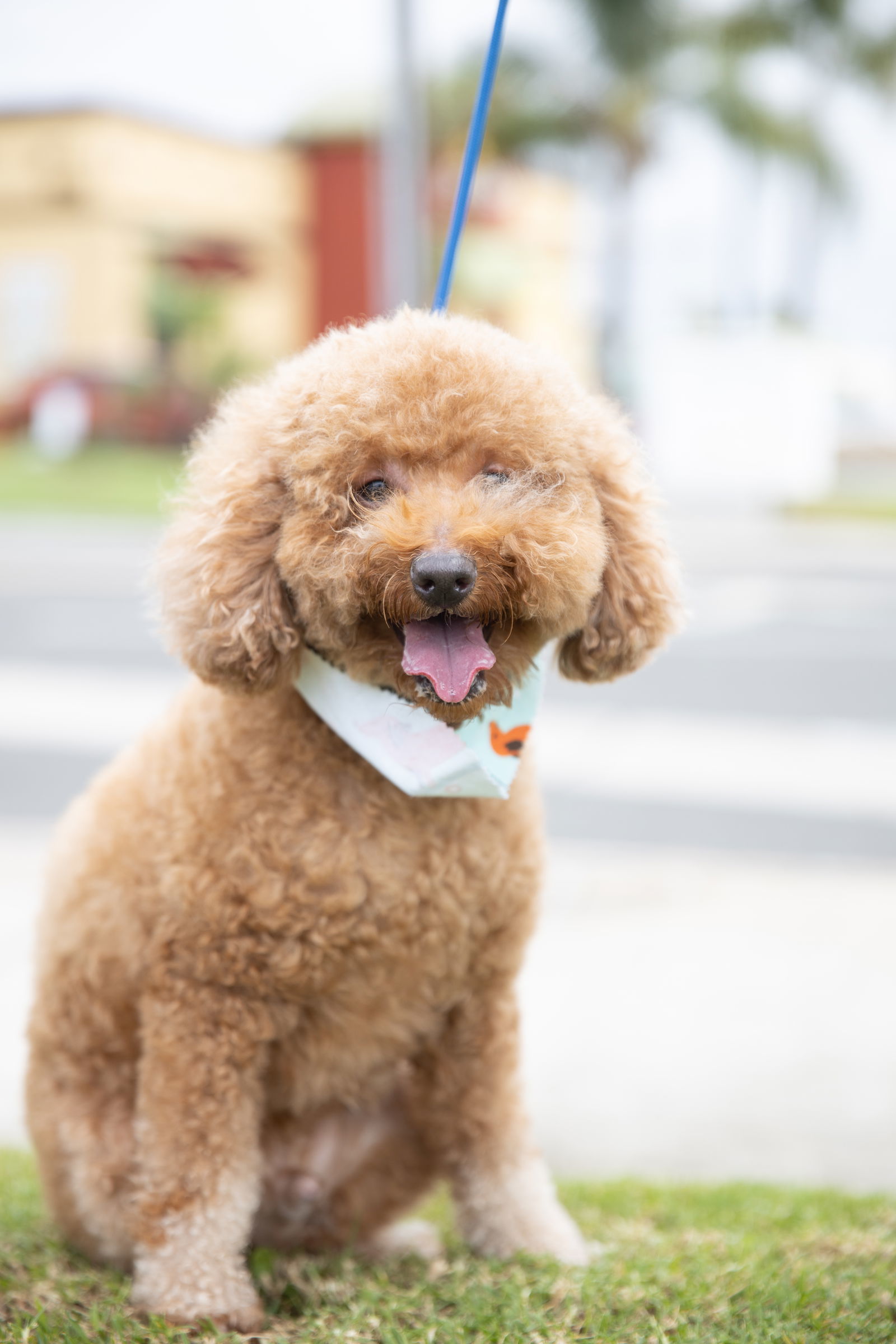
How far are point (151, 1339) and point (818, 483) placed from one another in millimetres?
21412

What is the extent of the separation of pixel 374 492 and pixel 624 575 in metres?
0.43

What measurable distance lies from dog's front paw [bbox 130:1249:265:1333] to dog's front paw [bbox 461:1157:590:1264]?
434 mm

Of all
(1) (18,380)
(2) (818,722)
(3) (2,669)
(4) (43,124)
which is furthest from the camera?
(1) (18,380)

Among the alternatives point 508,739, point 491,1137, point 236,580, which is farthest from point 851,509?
point 236,580

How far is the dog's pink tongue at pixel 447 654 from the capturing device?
1.83 m

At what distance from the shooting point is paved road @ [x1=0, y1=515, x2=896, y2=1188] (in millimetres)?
3195

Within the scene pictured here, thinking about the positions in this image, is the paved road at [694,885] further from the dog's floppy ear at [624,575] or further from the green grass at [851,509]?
the green grass at [851,509]

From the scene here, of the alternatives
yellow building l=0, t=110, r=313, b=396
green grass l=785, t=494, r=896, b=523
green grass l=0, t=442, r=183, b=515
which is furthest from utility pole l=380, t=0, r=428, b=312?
yellow building l=0, t=110, r=313, b=396

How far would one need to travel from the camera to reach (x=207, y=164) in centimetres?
2644

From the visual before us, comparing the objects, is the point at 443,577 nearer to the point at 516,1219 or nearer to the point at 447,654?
the point at 447,654

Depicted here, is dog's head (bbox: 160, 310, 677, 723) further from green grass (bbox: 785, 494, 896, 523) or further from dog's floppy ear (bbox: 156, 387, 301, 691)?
green grass (bbox: 785, 494, 896, 523)

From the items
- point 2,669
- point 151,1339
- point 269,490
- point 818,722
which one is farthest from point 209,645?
point 2,669

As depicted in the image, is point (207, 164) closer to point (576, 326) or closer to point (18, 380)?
point (18, 380)

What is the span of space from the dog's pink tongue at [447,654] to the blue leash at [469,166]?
596 mm
